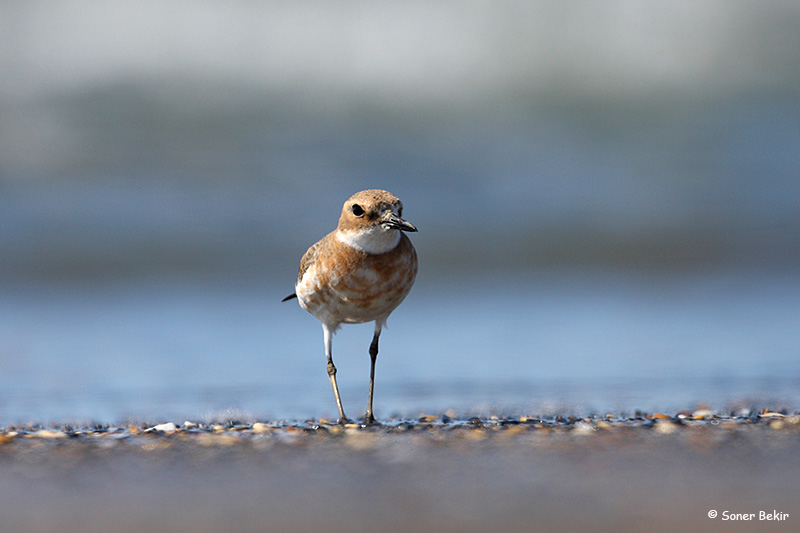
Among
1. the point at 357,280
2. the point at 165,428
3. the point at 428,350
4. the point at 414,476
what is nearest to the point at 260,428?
the point at 165,428

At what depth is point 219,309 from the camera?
9602mm

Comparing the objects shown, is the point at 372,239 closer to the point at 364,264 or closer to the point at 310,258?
the point at 364,264

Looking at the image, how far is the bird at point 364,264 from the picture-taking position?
4535 millimetres

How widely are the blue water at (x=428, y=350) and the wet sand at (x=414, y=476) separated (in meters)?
0.87

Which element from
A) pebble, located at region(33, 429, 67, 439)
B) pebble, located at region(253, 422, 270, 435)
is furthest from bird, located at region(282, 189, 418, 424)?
pebble, located at region(33, 429, 67, 439)

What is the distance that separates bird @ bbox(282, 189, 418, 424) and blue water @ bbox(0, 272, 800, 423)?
0.81 meters

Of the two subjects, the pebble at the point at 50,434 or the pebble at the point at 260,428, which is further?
the pebble at the point at 260,428

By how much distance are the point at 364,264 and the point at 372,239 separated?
0.14 metres

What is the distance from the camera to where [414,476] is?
3.43m

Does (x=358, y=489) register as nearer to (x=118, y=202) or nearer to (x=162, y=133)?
(x=118, y=202)

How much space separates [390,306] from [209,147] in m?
11.8

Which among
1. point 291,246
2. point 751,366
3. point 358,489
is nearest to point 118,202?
point 291,246

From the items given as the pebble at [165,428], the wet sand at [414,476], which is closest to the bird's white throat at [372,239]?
the wet sand at [414,476]

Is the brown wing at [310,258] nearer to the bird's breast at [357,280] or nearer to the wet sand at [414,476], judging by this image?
the bird's breast at [357,280]
